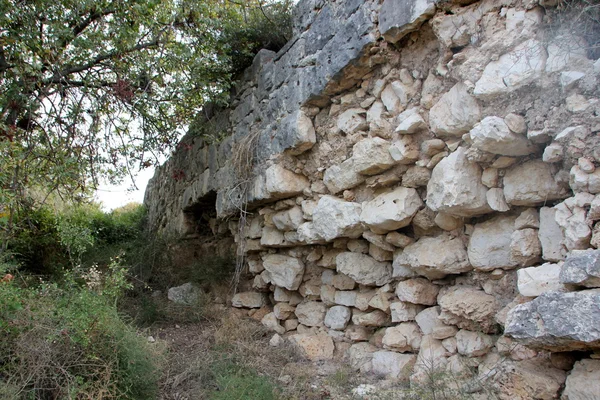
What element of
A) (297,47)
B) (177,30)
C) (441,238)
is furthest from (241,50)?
(441,238)

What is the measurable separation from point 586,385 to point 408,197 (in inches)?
56.0

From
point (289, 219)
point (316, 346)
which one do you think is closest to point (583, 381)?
point (316, 346)

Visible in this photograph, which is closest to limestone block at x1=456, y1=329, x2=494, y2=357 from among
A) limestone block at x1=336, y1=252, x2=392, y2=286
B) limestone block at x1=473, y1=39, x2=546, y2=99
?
limestone block at x1=336, y1=252, x2=392, y2=286

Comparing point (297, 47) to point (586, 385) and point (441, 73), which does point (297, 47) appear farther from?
point (586, 385)

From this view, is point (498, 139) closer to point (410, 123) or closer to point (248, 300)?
point (410, 123)

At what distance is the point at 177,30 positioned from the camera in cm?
503

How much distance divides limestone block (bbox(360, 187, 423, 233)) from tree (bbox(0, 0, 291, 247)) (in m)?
2.48

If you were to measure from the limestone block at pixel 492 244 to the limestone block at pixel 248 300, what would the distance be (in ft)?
8.94

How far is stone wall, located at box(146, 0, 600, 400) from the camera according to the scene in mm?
2197

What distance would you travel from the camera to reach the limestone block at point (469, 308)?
2.66 meters

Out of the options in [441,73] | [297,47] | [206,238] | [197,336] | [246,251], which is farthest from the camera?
[206,238]

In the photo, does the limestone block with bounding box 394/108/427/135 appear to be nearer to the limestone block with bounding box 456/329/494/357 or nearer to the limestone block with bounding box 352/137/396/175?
the limestone block with bounding box 352/137/396/175

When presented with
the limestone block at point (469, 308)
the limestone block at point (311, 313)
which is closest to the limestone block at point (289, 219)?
the limestone block at point (311, 313)

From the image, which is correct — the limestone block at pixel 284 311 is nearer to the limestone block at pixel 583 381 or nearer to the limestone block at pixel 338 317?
the limestone block at pixel 338 317
